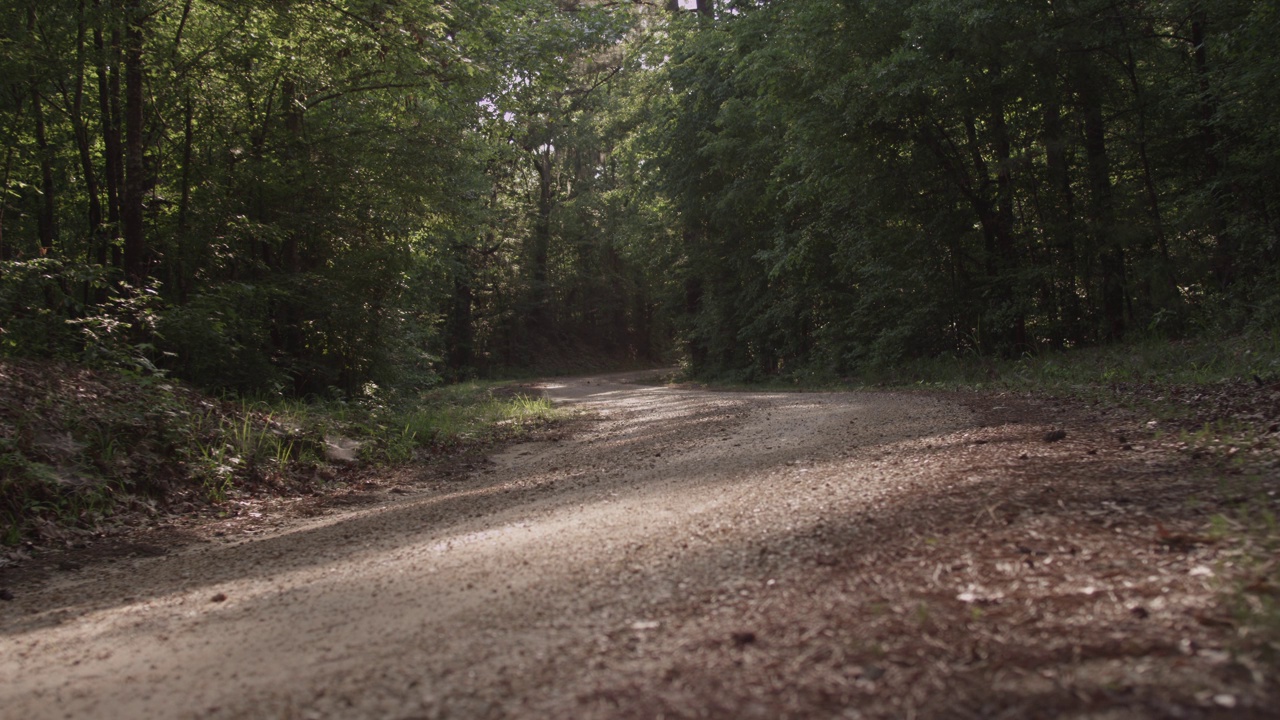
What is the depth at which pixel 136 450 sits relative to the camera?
20.1ft

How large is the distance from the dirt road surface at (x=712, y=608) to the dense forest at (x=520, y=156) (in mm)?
4826

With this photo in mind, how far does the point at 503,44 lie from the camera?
448 inches

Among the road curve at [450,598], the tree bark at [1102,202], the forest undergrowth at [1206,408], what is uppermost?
the tree bark at [1102,202]

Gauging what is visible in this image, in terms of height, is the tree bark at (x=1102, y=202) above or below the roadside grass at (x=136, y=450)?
above

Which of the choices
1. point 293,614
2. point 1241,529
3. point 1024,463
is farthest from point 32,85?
point 1241,529

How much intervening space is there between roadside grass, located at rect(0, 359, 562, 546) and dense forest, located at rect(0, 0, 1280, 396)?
3.17 ft

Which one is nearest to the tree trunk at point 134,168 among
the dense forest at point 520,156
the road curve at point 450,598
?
the dense forest at point 520,156

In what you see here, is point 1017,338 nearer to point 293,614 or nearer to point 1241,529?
point 1241,529

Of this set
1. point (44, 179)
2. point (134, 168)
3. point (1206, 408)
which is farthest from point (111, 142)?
point (1206, 408)

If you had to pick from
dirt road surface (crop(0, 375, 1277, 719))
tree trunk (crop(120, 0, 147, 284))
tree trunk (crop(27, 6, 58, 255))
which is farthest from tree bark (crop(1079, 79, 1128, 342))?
tree trunk (crop(27, 6, 58, 255))

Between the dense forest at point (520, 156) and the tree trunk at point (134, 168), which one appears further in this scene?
the dense forest at point (520, 156)

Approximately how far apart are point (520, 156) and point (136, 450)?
1197 centimetres

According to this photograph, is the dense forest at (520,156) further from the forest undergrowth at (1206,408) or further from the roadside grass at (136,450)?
the forest undergrowth at (1206,408)

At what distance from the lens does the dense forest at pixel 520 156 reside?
8.96m
